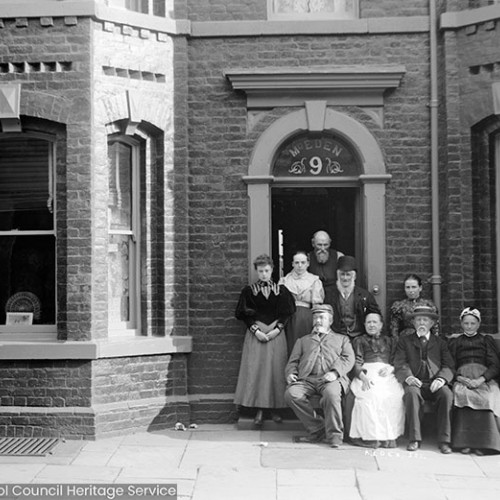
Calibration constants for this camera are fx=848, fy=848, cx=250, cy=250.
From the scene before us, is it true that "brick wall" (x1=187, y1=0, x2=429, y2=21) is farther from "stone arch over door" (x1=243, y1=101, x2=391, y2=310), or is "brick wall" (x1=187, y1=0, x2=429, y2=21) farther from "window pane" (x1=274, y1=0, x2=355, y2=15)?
"stone arch over door" (x1=243, y1=101, x2=391, y2=310)

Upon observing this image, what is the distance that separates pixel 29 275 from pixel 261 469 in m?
3.54

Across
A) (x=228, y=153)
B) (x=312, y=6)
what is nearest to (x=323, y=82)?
(x=312, y=6)

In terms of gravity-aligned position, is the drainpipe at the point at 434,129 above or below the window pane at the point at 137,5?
below

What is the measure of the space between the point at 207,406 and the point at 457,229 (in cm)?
348

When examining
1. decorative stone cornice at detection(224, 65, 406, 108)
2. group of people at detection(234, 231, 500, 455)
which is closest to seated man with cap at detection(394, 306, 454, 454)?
Result: group of people at detection(234, 231, 500, 455)

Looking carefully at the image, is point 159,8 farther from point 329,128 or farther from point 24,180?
point 24,180

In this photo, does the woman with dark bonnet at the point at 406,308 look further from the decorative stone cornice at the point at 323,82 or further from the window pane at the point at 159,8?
the window pane at the point at 159,8

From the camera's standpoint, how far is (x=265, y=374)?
9297mm

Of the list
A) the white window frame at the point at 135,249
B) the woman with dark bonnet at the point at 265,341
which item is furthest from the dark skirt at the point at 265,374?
the white window frame at the point at 135,249

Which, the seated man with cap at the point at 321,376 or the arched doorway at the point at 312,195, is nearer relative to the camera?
the seated man with cap at the point at 321,376

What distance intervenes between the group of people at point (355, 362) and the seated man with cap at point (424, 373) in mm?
10

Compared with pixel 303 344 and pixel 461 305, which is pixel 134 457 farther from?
pixel 461 305

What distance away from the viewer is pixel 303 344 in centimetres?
904

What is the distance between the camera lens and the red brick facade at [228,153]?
30.8 ft
